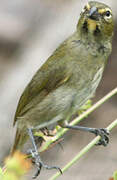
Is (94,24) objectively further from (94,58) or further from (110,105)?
(110,105)

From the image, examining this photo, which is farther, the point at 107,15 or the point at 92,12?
the point at 107,15

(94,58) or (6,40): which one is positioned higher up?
(94,58)

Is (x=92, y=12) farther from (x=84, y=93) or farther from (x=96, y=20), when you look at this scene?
(x=84, y=93)

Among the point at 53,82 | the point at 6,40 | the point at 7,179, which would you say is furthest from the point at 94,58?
the point at 6,40

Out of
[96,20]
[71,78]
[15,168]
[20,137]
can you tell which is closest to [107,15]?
[96,20]

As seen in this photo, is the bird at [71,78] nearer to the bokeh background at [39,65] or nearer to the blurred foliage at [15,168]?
the blurred foliage at [15,168]

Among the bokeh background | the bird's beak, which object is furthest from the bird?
the bokeh background
